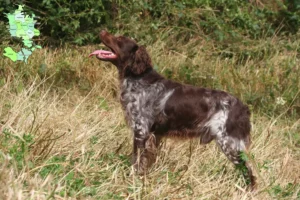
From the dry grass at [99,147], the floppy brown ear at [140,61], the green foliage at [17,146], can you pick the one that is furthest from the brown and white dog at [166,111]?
the green foliage at [17,146]

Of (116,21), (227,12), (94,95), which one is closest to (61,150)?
(94,95)

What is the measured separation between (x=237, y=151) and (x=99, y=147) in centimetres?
130

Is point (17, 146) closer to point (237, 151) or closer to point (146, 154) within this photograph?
point (146, 154)

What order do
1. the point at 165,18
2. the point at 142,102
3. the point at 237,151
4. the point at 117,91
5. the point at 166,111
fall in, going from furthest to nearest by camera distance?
the point at 165,18
the point at 117,91
the point at 142,102
the point at 166,111
the point at 237,151

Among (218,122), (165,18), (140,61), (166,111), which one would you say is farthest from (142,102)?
(165,18)

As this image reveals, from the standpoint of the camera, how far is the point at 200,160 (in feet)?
19.0

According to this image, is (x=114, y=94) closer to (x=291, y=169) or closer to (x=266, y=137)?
(x=266, y=137)

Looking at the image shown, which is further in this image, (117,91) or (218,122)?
(117,91)

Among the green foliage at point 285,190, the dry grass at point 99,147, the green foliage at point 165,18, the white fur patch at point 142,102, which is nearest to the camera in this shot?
the dry grass at point 99,147

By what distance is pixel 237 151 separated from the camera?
5605 millimetres

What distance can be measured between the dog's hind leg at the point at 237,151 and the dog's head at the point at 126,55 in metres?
1.03

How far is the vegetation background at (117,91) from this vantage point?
4.84 m

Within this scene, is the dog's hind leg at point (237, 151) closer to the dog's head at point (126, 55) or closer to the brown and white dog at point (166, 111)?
the brown and white dog at point (166, 111)

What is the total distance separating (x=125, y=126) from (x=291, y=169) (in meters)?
1.77
